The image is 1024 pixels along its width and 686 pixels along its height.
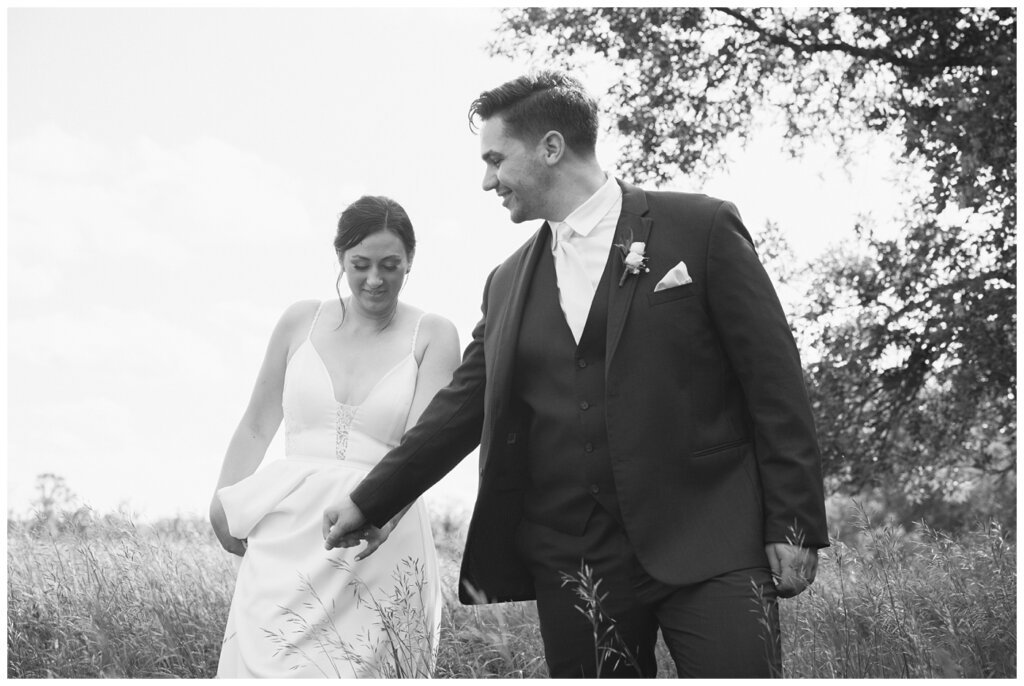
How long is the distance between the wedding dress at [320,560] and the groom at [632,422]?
1.80 feet

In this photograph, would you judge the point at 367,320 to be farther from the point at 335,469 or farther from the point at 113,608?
the point at 113,608

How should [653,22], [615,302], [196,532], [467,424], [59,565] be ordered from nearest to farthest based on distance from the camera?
[615,302]
[467,424]
[59,565]
[196,532]
[653,22]

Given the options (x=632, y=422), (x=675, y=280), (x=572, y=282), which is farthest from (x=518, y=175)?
(x=632, y=422)

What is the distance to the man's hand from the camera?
106 inches

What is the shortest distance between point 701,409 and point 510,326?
638 mm

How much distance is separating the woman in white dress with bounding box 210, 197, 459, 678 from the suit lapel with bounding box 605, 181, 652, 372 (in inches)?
47.4

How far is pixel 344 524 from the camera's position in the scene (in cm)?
343

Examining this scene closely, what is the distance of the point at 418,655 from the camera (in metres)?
3.66

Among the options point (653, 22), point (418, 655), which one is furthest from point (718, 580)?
point (653, 22)

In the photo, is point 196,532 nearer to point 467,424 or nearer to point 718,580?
point 467,424

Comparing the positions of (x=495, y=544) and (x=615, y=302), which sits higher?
(x=615, y=302)

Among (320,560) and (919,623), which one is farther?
(919,623)

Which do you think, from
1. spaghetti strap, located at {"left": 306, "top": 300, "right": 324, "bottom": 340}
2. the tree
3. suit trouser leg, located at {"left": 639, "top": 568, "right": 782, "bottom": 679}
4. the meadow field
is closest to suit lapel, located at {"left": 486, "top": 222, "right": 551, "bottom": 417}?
suit trouser leg, located at {"left": 639, "top": 568, "right": 782, "bottom": 679}

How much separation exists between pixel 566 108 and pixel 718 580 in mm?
1545
